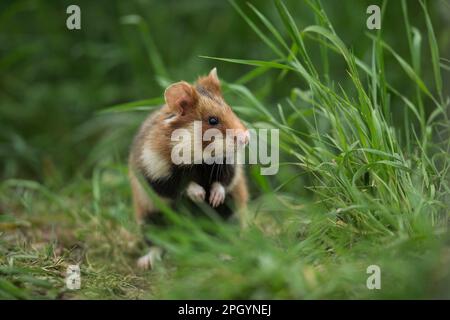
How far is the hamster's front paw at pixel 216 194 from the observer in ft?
13.0

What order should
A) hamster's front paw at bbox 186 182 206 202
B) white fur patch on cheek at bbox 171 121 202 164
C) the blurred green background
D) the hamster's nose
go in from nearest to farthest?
the hamster's nose → white fur patch on cheek at bbox 171 121 202 164 → hamster's front paw at bbox 186 182 206 202 → the blurred green background

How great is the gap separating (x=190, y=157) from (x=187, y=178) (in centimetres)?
20

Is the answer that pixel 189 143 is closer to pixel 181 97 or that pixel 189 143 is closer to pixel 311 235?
pixel 181 97

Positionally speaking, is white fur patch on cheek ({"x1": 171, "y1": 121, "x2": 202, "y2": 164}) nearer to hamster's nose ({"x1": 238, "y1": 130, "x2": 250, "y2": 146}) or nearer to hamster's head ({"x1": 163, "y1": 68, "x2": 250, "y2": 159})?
hamster's head ({"x1": 163, "y1": 68, "x2": 250, "y2": 159})

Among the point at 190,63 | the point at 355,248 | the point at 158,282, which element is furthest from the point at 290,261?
the point at 190,63

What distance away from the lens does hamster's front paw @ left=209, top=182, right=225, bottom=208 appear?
3.95m

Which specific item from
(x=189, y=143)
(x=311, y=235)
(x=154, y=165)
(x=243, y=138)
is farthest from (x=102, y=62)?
(x=311, y=235)

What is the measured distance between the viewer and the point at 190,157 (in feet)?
12.5

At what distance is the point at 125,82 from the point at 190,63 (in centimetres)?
79

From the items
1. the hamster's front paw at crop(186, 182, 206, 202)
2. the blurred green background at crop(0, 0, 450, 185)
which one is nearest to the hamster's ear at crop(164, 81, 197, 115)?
the hamster's front paw at crop(186, 182, 206, 202)

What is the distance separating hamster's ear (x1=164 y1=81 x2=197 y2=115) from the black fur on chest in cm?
36
